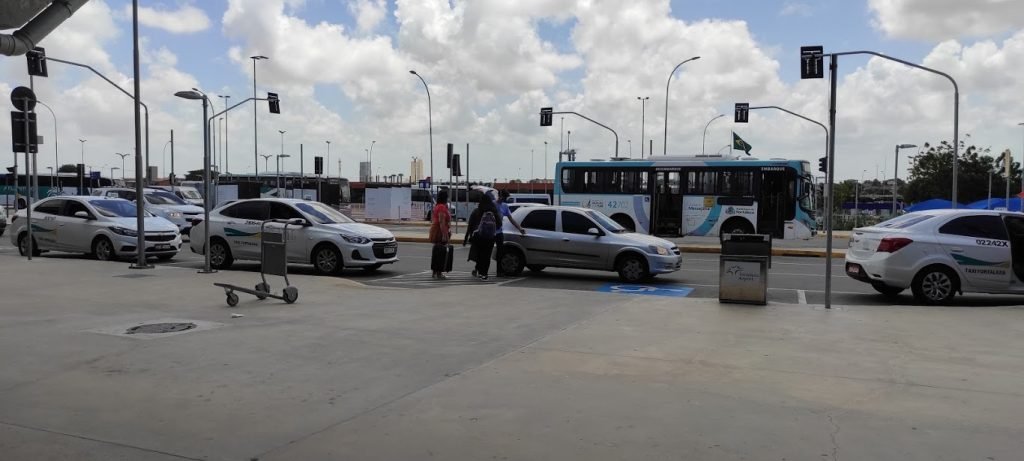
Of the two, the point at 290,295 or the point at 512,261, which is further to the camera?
the point at 512,261

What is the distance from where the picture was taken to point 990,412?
554 centimetres

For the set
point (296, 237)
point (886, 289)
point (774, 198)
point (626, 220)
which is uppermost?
point (774, 198)

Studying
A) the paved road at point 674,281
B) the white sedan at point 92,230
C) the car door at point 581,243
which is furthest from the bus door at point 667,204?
the white sedan at point 92,230

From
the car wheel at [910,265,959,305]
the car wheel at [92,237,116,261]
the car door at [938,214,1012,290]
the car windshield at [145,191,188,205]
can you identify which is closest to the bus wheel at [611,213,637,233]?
the car wheel at [910,265,959,305]

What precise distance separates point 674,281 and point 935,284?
461 centimetres

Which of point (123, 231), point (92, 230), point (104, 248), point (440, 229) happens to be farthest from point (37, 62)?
point (440, 229)

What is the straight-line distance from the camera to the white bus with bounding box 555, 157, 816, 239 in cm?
2417

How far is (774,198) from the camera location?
24.4 metres

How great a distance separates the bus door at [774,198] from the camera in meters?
24.1

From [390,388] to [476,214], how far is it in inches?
348

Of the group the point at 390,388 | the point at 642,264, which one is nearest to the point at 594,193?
the point at 642,264

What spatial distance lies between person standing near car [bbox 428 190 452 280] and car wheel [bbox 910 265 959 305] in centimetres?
777

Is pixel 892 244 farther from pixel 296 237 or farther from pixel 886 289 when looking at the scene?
pixel 296 237

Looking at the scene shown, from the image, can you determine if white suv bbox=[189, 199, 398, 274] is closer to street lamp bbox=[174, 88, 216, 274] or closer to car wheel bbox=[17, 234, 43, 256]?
street lamp bbox=[174, 88, 216, 274]
